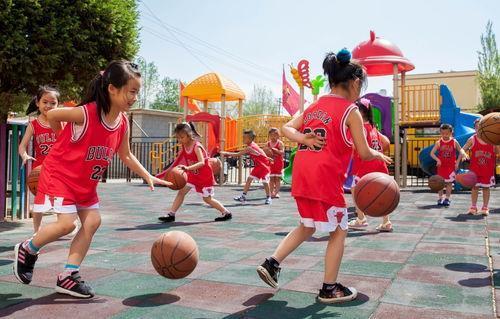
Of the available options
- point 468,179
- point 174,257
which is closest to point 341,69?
point 174,257

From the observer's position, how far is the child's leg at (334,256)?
335 centimetres

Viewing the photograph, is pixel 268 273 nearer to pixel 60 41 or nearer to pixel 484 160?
pixel 60 41

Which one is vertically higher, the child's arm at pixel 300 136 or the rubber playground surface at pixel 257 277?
the child's arm at pixel 300 136

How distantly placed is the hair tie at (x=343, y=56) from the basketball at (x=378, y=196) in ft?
3.07

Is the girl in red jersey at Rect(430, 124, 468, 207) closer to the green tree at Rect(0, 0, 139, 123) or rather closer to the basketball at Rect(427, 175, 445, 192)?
the basketball at Rect(427, 175, 445, 192)

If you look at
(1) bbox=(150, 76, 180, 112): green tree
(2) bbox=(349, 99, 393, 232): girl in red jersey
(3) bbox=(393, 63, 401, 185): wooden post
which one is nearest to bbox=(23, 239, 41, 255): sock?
(2) bbox=(349, 99, 393, 232): girl in red jersey

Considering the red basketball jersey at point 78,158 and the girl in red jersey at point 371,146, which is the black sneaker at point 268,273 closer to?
the red basketball jersey at point 78,158

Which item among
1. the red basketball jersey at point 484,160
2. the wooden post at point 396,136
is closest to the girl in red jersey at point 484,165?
the red basketball jersey at point 484,160

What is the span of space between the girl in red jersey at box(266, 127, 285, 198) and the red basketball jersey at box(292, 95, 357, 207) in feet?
25.9

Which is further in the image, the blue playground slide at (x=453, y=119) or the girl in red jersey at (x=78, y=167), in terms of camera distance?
the blue playground slide at (x=453, y=119)

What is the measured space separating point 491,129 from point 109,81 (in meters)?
3.88

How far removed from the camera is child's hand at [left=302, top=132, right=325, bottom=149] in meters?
3.32

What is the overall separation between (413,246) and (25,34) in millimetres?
5620

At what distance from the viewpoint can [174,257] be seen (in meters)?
3.56
